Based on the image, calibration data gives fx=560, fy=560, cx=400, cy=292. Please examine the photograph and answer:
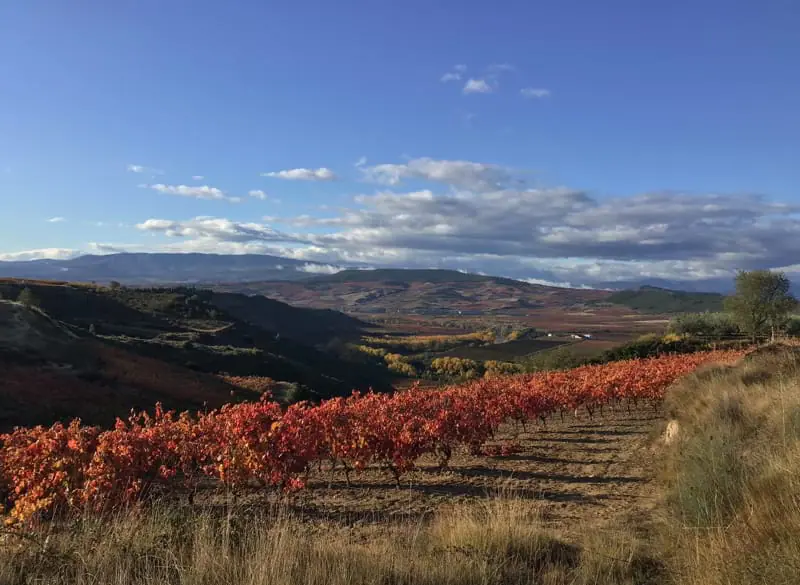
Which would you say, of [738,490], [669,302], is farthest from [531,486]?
[669,302]

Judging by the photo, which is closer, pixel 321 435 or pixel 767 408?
pixel 767 408

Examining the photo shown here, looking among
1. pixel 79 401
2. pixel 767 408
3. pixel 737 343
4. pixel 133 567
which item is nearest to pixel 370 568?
pixel 133 567

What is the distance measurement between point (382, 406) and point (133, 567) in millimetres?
7942

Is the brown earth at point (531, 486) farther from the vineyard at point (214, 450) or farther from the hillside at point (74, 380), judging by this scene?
the hillside at point (74, 380)

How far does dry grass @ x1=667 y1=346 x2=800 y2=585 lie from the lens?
3.70 meters

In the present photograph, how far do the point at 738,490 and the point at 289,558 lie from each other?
4.31 metres

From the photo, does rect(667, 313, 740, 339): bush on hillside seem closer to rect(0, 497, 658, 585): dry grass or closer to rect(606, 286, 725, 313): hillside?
rect(0, 497, 658, 585): dry grass

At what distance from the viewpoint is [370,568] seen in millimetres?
4176

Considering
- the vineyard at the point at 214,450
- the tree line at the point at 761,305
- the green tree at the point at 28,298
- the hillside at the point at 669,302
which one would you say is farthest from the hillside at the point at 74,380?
the hillside at the point at 669,302

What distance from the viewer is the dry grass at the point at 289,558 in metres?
3.95

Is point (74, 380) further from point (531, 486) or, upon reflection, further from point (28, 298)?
point (28, 298)

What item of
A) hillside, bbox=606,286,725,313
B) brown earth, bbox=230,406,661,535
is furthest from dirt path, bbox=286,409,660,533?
hillside, bbox=606,286,725,313

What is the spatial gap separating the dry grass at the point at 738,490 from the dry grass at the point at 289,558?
0.64 m

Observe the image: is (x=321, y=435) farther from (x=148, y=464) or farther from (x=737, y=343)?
(x=737, y=343)
